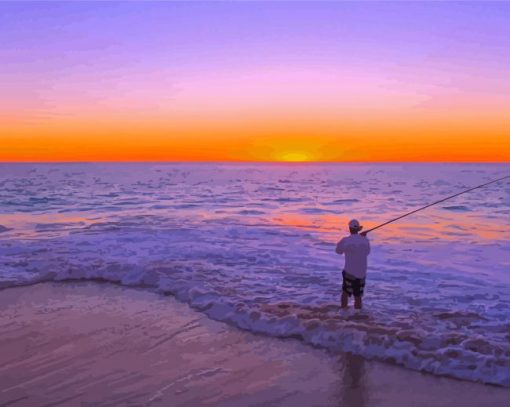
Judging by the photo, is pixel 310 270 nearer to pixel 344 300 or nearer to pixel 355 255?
pixel 344 300

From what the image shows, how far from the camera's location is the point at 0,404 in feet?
15.2

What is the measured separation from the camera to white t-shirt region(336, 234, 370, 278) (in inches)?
288

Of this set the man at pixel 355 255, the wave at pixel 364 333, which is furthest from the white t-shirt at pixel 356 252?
the wave at pixel 364 333

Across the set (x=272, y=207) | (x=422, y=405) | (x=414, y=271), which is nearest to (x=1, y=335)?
(x=422, y=405)

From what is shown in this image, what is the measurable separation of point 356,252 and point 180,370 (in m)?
3.25

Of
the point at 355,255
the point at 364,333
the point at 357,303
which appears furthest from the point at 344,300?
the point at 364,333

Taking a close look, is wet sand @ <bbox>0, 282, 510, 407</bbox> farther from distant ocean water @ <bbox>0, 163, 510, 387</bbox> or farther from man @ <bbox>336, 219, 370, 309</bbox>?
man @ <bbox>336, 219, 370, 309</bbox>

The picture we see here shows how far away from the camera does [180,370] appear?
5.41m

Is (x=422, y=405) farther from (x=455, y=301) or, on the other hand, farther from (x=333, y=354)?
(x=455, y=301)

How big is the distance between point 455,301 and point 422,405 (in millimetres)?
4257

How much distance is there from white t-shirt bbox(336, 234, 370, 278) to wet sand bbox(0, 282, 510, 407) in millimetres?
1610

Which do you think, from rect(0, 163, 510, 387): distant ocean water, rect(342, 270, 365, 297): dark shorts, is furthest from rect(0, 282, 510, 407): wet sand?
rect(342, 270, 365, 297): dark shorts

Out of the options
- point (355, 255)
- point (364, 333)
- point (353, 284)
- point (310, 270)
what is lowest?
point (310, 270)

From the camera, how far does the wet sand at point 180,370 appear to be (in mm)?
4781
